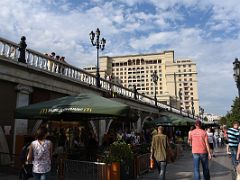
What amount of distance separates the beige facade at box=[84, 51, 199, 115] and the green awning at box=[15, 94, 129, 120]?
106 meters

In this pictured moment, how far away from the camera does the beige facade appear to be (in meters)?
123

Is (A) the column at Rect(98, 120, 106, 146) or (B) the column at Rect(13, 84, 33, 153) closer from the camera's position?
(B) the column at Rect(13, 84, 33, 153)

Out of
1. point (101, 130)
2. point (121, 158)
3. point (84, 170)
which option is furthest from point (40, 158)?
point (101, 130)

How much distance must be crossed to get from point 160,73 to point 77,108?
122563mm

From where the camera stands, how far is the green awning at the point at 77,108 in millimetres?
10156

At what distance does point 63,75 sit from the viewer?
1814 cm

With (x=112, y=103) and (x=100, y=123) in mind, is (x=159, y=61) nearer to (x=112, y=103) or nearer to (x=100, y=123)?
(x=100, y=123)

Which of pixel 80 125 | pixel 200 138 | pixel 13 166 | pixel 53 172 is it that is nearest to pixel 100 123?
pixel 80 125

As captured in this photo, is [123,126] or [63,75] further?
[123,126]

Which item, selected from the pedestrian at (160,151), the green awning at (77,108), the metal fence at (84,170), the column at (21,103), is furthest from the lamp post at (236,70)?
the column at (21,103)

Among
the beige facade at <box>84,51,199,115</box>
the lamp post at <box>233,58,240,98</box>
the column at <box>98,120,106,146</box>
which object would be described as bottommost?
the column at <box>98,120,106,146</box>

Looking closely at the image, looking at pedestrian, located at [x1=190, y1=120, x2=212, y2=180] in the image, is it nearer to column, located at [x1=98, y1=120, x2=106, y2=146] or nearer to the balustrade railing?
the balustrade railing

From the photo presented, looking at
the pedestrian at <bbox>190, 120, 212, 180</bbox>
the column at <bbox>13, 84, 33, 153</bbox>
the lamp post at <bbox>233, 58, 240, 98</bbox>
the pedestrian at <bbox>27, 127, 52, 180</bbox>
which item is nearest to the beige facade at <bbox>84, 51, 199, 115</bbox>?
the lamp post at <bbox>233, 58, 240, 98</bbox>

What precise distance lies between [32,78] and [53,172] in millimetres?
6166
